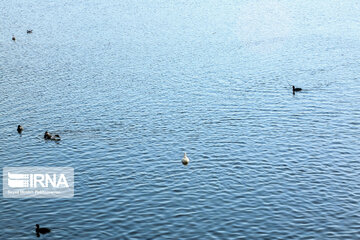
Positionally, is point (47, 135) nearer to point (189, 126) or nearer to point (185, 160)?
point (189, 126)

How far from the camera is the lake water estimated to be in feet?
149

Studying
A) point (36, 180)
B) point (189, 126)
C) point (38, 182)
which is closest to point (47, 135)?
point (36, 180)

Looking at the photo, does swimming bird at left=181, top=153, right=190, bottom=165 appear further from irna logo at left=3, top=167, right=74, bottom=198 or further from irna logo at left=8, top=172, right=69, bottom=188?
irna logo at left=8, top=172, right=69, bottom=188

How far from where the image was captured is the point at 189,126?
225 ft

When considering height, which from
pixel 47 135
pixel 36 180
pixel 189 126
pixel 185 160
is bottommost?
pixel 36 180

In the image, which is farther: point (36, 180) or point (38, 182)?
point (36, 180)

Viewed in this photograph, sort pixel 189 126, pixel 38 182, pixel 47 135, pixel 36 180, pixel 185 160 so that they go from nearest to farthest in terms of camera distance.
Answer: pixel 38 182, pixel 36 180, pixel 185 160, pixel 47 135, pixel 189 126

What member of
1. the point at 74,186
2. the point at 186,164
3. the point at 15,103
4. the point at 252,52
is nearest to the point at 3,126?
the point at 15,103

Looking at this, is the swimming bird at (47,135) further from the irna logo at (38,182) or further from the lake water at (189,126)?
the irna logo at (38,182)

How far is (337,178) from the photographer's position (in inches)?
2061

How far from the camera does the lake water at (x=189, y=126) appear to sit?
45531 millimetres

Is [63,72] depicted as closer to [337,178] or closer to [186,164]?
[186,164]

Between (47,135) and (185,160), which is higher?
(47,135)

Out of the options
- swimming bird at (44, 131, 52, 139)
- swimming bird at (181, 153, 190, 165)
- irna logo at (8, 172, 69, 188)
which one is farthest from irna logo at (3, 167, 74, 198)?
swimming bird at (181, 153, 190, 165)
